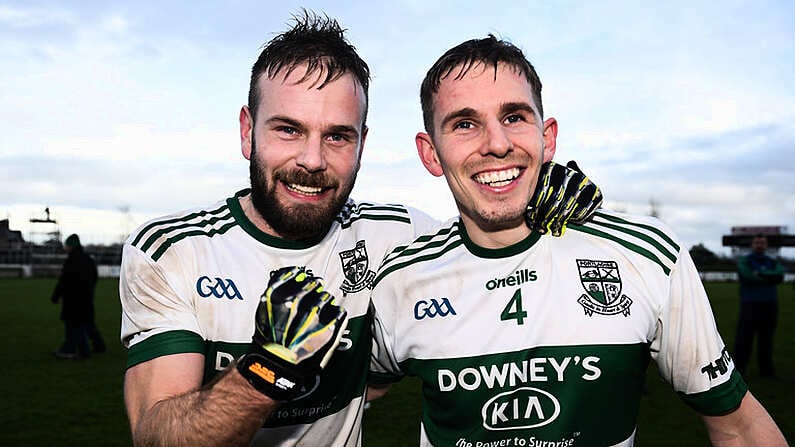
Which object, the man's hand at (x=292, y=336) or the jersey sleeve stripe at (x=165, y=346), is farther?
the jersey sleeve stripe at (x=165, y=346)

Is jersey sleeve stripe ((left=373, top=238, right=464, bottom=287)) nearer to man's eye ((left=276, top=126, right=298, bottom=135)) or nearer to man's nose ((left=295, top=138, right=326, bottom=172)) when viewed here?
man's nose ((left=295, top=138, right=326, bottom=172))

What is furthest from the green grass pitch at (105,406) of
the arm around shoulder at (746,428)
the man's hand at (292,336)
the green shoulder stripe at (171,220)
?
the man's hand at (292,336)

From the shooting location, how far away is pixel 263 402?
2449mm

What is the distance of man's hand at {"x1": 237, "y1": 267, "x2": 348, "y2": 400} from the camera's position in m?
2.38

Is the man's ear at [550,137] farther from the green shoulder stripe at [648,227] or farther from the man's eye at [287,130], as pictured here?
the man's eye at [287,130]

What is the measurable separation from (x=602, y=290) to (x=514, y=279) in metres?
0.38

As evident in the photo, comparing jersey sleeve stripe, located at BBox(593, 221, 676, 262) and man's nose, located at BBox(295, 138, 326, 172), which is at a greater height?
man's nose, located at BBox(295, 138, 326, 172)

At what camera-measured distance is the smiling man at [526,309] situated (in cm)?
281

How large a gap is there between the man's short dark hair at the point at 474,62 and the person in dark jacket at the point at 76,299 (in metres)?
11.3

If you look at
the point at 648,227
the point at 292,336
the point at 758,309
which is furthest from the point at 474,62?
the point at 758,309

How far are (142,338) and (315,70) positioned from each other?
4.84 feet

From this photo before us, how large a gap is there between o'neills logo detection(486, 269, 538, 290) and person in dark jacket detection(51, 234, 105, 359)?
453 inches

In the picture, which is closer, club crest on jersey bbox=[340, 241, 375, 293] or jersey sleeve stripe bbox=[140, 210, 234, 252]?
jersey sleeve stripe bbox=[140, 210, 234, 252]

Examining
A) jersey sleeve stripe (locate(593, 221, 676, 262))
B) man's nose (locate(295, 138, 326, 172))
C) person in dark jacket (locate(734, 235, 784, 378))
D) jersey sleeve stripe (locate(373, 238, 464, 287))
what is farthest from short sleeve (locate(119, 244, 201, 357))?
person in dark jacket (locate(734, 235, 784, 378))
